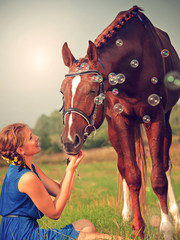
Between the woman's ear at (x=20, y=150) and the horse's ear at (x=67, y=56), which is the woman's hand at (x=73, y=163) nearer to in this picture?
the woman's ear at (x=20, y=150)

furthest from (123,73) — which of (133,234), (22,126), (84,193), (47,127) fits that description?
(47,127)

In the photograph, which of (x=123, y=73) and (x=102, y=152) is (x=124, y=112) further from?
(x=102, y=152)

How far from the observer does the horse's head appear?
2672 mm

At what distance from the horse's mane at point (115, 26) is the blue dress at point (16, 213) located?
5.68 ft

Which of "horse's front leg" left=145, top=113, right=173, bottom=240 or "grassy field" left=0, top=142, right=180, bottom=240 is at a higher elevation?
"horse's front leg" left=145, top=113, right=173, bottom=240

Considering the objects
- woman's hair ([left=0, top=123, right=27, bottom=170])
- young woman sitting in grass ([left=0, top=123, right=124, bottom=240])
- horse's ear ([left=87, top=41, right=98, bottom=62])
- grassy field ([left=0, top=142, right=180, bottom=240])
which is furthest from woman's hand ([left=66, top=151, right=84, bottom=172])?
horse's ear ([left=87, top=41, right=98, bottom=62])

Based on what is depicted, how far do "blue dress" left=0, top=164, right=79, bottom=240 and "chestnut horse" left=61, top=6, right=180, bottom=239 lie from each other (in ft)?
2.67

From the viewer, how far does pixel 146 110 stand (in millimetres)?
3627

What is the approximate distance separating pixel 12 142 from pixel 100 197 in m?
4.17

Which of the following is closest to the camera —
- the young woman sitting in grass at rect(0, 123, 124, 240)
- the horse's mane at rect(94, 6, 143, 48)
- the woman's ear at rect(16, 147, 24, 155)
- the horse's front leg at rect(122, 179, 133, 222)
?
the young woman sitting in grass at rect(0, 123, 124, 240)

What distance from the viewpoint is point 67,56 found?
3131 mm

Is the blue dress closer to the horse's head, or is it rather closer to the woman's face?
the woman's face

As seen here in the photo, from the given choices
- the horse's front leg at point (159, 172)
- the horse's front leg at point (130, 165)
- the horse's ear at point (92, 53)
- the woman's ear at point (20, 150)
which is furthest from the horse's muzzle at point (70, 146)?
the horse's front leg at point (159, 172)

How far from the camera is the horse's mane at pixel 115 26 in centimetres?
326
